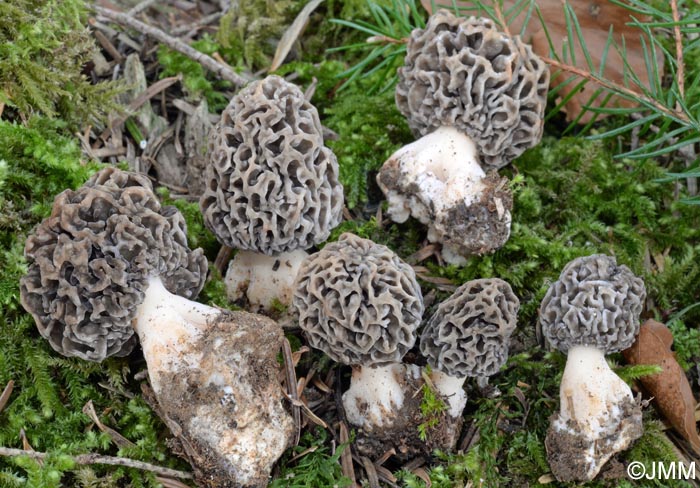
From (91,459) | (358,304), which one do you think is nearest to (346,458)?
A: (358,304)

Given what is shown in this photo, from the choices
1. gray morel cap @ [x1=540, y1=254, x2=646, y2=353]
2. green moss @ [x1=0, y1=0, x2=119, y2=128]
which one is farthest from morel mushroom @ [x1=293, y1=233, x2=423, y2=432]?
green moss @ [x1=0, y1=0, x2=119, y2=128]

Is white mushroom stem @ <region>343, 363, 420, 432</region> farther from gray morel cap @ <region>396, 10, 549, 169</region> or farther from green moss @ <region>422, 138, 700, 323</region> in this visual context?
gray morel cap @ <region>396, 10, 549, 169</region>

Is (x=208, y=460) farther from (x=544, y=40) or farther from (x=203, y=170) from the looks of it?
(x=544, y=40)

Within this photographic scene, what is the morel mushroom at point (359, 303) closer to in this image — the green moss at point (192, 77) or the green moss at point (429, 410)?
the green moss at point (429, 410)

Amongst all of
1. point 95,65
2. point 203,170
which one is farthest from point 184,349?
point 95,65

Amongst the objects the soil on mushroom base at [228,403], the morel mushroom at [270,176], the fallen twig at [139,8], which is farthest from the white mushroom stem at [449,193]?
the fallen twig at [139,8]

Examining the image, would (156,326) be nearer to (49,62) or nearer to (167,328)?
(167,328)
